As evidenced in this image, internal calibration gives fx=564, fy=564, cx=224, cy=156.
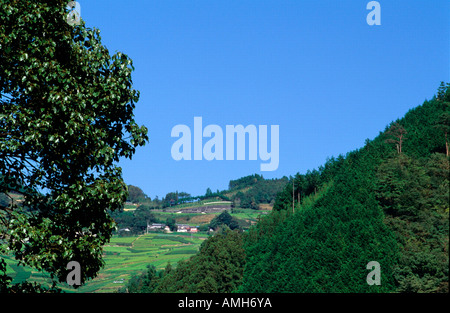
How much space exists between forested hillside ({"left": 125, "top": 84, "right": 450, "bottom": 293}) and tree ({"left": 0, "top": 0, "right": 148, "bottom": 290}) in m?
37.0

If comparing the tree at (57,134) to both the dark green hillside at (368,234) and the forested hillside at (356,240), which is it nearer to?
the forested hillside at (356,240)

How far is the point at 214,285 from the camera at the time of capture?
119750mm

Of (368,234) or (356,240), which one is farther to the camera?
(356,240)

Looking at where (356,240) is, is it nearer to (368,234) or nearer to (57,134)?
(368,234)

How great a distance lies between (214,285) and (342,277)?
39.0 m

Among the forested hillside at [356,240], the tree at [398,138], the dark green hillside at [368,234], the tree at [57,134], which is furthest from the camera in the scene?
the tree at [398,138]

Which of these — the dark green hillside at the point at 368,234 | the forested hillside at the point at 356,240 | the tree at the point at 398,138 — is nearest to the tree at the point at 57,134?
the forested hillside at the point at 356,240

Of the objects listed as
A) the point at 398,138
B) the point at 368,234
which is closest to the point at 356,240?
the point at 368,234

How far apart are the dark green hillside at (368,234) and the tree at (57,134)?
136 ft

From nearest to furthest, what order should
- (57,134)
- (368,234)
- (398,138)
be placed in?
(57,134) → (368,234) → (398,138)

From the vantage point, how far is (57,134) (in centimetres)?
1959

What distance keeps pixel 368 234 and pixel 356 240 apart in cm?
261

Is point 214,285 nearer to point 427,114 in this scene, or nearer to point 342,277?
point 342,277

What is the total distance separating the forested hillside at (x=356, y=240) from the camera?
66.9 m
